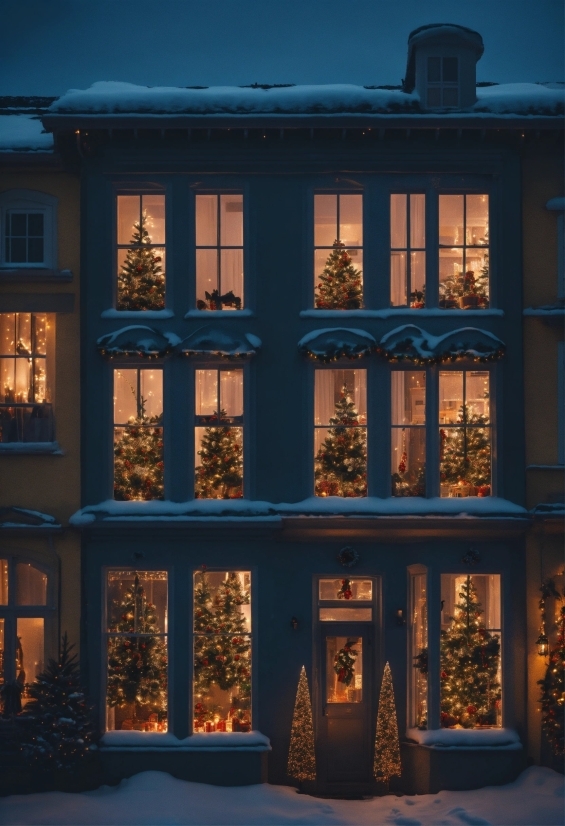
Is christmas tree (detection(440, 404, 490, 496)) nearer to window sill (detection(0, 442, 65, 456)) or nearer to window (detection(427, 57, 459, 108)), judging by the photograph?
window (detection(427, 57, 459, 108))

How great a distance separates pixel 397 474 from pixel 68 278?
592cm

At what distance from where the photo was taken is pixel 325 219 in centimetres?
1348

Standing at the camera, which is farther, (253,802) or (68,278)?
(68,278)

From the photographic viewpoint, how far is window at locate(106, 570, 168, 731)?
509 inches

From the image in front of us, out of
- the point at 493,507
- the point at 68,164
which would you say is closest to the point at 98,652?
the point at 493,507

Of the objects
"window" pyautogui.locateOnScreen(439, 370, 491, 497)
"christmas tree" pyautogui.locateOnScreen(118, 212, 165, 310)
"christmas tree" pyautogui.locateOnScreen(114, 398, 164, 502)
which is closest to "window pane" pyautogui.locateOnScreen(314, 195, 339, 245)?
"christmas tree" pyautogui.locateOnScreen(118, 212, 165, 310)

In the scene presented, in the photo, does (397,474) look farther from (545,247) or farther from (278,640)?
(545,247)

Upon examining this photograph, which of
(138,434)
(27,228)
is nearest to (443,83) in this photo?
(27,228)

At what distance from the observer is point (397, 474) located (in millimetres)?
13266

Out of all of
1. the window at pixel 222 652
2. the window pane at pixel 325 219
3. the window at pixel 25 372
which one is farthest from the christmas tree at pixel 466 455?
the window at pixel 25 372

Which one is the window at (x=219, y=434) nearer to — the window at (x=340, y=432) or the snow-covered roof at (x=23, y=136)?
the window at (x=340, y=432)

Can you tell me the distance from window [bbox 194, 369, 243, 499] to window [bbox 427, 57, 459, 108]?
520 centimetres

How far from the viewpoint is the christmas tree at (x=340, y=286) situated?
13320 millimetres

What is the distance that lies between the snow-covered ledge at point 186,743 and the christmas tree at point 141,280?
21.3 feet
